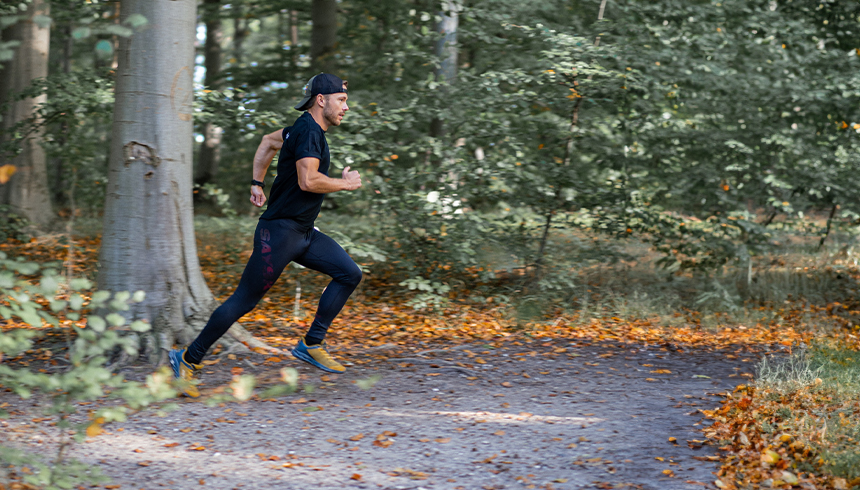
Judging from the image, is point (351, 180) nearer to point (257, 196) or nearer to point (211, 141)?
point (257, 196)

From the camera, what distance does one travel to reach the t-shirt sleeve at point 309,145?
4.74 metres

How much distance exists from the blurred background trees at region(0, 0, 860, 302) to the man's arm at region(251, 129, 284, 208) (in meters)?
2.19

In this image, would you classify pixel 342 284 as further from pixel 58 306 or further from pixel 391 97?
pixel 391 97

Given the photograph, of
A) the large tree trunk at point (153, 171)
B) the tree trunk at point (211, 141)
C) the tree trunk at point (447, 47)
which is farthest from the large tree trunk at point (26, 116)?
the large tree trunk at point (153, 171)

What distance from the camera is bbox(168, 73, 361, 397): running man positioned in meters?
4.78

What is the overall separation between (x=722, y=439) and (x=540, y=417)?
1111mm

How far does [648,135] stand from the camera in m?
8.75

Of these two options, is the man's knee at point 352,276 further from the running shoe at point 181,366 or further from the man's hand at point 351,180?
the running shoe at point 181,366

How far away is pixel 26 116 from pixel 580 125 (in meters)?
7.46

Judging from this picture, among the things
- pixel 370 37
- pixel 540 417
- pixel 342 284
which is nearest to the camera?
pixel 540 417

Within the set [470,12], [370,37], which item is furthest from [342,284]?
[370,37]

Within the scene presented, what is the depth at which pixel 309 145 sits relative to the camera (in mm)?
4766

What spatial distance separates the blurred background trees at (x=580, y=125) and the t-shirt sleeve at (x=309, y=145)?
8.67 ft

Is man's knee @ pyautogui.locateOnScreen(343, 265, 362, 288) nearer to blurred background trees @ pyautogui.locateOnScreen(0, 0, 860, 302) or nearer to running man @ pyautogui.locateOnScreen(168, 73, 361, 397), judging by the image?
running man @ pyautogui.locateOnScreen(168, 73, 361, 397)
